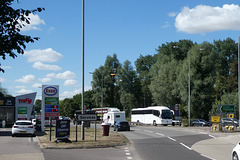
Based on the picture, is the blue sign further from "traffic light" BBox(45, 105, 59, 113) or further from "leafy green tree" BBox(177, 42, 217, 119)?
"leafy green tree" BBox(177, 42, 217, 119)

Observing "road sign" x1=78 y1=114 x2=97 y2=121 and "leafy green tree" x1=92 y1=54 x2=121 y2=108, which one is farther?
"leafy green tree" x1=92 y1=54 x2=121 y2=108

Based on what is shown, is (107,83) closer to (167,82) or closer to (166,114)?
(167,82)

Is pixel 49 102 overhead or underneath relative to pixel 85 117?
overhead

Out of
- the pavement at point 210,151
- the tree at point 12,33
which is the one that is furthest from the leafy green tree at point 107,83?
the tree at point 12,33

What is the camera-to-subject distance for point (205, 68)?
63.6m

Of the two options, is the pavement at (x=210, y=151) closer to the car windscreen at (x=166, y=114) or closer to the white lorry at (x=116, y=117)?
the white lorry at (x=116, y=117)

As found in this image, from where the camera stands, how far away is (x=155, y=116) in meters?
61.6

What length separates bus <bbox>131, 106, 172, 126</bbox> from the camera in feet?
196

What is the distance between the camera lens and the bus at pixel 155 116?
5962 cm

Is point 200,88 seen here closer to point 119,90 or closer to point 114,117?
point 114,117

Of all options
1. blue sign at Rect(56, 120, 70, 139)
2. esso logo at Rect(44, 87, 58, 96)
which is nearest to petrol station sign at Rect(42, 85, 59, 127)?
esso logo at Rect(44, 87, 58, 96)

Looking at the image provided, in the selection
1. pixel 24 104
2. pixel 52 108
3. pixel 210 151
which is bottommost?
pixel 210 151

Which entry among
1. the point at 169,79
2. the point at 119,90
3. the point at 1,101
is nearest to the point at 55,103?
the point at 1,101

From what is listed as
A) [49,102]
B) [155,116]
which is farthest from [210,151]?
[155,116]
